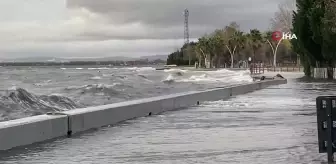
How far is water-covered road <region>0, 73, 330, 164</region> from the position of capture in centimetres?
867

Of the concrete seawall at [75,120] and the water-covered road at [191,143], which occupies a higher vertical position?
the concrete seawall at [75,120]

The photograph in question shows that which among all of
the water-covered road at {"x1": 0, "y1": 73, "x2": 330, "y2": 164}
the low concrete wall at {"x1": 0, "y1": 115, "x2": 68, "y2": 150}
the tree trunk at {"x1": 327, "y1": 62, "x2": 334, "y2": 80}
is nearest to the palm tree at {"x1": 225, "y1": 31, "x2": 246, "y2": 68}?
the tree trunk at {"x1": 327, "y1": 62, "x2": 334, "y2": 80}

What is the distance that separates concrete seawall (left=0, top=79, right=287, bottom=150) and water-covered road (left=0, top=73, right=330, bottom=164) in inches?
10.8

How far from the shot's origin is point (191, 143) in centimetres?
1033

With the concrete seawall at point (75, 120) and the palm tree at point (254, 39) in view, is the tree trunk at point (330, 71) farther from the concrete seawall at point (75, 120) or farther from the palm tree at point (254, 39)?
the palm tree at point (254, 39)

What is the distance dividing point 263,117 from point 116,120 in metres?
4.19

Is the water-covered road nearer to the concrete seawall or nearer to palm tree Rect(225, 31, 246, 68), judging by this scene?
the concrete seawall

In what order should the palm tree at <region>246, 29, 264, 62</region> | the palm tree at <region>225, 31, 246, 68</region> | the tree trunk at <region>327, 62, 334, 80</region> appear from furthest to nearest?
1. the palm tree at <region>225, 31, 246, 68</region>
2. the palm tree at <region>246, 29, 264, 62</region>
3. the tree trunk at <region>327, 62, 334, 80</region>

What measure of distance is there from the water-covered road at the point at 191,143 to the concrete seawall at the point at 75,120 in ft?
0.90

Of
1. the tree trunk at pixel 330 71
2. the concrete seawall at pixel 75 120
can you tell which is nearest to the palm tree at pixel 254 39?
the tree trunk at pixel 330 71

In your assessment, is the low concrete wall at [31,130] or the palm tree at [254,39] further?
the palm tree at [254,39]

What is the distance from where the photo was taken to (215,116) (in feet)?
51.3

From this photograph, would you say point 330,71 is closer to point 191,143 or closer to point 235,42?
point 191,143

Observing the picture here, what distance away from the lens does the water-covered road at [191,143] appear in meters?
8.67
